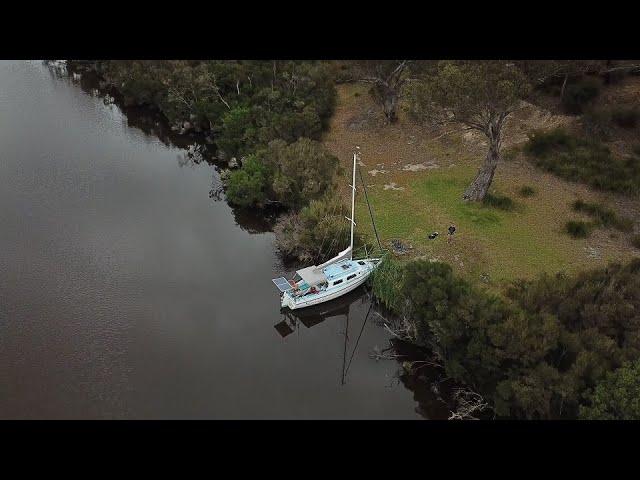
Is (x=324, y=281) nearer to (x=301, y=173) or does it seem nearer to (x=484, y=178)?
(x=301, y=173)

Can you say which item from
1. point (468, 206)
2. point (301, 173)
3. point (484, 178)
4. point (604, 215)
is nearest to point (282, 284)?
point (301, 173)

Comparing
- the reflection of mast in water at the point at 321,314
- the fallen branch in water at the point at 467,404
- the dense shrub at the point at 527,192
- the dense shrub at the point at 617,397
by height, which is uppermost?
the dense shrub at the point at 527,192

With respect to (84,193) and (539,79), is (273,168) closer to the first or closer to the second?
(84,193)

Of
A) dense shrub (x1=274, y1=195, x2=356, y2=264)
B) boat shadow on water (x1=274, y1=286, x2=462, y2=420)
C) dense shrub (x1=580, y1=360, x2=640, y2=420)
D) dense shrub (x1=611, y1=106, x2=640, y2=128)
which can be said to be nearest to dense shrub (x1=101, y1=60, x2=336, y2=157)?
dense shrub (x1=274, y1=195, x2=356, y2=264)

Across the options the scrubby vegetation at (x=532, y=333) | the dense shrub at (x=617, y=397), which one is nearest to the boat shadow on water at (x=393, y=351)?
the scrubby vegetation at (x=532, y=333)

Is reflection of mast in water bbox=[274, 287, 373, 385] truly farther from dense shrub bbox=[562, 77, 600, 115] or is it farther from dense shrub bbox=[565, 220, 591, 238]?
dense shrub bbox=[562, 77, 600, 115]

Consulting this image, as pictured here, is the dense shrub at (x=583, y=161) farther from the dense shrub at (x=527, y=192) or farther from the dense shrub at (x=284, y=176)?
the dense shrub at (x=284, y=176)

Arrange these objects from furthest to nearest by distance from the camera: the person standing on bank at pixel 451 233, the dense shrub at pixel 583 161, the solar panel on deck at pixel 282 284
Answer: the dense shrub at pixel 583 161 → the person standing on bank at pixel 451 233 → the solar panel on deck at pixel 282 284
